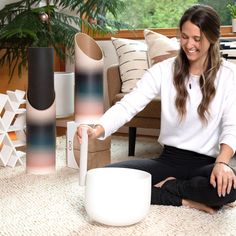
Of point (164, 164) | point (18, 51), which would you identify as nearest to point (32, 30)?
point (18, 51)

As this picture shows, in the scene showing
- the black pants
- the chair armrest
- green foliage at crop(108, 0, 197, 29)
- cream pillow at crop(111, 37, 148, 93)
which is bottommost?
the black pants

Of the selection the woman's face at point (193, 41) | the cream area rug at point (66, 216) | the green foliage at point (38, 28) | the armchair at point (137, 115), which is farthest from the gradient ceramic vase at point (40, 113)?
the woman's face at point (193, 41)

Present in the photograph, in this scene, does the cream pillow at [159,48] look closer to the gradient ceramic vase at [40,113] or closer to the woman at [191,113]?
the gradient ceramic vase at [40,113]

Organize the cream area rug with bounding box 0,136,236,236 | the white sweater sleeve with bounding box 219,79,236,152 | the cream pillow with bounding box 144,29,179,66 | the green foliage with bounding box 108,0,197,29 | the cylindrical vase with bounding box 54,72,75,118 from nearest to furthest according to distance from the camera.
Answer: the cream area rug with bounding box 0,136,236,236 < the white sweater sleeve with bounding box 219,79,236,152 < the cream pillow with bounding box 144,29,179,66 < the cylindrical vase with bounding box 54,72,75,118 < the green foliage with bounding box 108,0,197,29

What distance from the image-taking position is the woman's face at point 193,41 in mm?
1638

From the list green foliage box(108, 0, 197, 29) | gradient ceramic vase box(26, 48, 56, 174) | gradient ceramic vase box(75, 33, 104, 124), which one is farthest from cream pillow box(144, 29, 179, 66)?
gradient ceramic vase box(26, 48, 56, 174)

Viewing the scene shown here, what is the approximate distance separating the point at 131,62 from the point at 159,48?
21 cm

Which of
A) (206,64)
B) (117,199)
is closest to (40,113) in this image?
(206,64)

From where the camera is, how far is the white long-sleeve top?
1.68m

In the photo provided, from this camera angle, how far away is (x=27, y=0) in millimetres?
3045

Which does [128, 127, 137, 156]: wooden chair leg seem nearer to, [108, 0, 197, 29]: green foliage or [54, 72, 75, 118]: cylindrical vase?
[54, 72, 75, 118]: cylindrical vase

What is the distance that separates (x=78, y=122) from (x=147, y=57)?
776mm

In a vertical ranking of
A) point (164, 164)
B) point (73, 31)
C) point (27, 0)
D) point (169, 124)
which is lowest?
point (164, 164)

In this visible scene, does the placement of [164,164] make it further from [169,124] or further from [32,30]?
[32,30]
